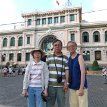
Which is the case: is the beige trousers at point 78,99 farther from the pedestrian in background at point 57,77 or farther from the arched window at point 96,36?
the arched window at point 96,36

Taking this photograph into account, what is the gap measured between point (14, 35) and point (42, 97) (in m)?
51.8

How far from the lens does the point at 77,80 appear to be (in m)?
4.71

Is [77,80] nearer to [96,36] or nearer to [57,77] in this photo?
[57,77]

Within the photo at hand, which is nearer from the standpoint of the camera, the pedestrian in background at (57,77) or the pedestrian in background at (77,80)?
the pedestrian in background at (77,80)

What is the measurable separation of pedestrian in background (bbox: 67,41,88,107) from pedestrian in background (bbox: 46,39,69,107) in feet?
0.47

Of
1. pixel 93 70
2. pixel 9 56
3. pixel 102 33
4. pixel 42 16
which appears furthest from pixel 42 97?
pixel 9 56

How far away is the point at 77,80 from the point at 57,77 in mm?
470

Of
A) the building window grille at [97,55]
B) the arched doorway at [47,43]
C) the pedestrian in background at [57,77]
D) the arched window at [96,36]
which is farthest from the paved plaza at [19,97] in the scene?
the arched doorway at [47,43]

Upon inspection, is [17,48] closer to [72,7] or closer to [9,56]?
[9,56]

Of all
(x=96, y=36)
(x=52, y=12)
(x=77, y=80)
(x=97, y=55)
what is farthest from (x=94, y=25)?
(x=77, y=80)

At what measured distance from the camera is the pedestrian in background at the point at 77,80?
4582mm

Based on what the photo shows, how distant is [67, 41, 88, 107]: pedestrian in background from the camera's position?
15.0 ft

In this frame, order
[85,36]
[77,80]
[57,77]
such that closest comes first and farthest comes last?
[77,80] < [57,77] < [85,36]

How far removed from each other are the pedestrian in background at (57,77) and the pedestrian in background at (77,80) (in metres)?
0.14
